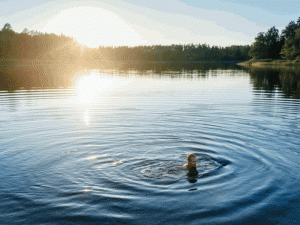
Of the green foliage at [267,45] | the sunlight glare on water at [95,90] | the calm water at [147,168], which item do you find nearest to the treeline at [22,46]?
the green foliage at [267,45]

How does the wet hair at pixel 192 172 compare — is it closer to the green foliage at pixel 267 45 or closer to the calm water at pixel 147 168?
the calm water at pixel 147 168

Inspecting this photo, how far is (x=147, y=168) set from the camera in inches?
400

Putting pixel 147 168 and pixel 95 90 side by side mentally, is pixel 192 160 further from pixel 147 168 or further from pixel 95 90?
pixel 95 90

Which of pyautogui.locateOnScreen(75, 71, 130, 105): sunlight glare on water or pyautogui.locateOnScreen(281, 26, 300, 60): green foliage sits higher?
pyautogui.locateOnScreen(281, 26, 300, 60): green foliage

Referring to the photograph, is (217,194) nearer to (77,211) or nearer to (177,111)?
(77,211)

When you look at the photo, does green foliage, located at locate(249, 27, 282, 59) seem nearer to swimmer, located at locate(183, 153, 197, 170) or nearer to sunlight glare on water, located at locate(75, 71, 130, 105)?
sunlight glare on water, located at locate(75, 71, 130, 105)

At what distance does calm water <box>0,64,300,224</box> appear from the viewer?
7406mm

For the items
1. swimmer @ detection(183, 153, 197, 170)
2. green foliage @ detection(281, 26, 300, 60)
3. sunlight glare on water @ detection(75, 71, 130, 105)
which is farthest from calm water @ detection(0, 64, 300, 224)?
green foliage @ detection(281, 26, 300, 60)

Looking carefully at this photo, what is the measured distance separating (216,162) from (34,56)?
18592 centimetres

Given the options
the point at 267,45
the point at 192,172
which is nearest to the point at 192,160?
the point at 192,172

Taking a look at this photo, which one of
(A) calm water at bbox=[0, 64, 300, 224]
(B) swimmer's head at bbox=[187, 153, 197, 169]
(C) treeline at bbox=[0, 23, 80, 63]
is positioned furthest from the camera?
(C) treeline at bbox=[0, 23, 80, 63]

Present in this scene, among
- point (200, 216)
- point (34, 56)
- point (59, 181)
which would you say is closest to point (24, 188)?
point (59, 181)

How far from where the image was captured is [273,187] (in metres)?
8.72

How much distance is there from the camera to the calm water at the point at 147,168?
741 cm
